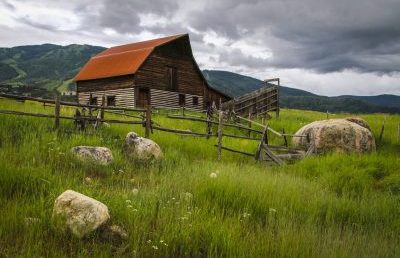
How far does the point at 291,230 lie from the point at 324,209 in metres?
1.75

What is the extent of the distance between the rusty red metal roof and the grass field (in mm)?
20711

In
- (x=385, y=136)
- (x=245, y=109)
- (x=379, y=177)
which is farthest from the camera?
(x=245, y=109)

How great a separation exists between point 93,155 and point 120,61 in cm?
2550

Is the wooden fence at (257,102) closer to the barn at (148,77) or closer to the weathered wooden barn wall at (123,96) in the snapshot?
the barn at (148,77)

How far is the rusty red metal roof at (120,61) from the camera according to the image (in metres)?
30.3

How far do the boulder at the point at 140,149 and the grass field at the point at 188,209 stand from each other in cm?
26

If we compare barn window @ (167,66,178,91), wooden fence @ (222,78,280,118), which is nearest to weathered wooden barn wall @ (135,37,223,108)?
barn window @ (167,66,178,91)

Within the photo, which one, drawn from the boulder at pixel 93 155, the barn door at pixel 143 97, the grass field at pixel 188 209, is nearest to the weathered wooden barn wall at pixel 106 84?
the barn door at pixel 143 97

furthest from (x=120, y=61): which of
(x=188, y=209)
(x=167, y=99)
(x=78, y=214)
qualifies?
(x=78, y=214)

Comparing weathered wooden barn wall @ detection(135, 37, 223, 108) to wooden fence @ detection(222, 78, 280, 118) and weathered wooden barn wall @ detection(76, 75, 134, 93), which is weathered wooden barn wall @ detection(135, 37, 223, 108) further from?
wooden fence @ detection(222, 78, 280, 118)

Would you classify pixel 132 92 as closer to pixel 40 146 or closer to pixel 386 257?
pixel 40 146

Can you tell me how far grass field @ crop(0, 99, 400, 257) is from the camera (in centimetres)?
426

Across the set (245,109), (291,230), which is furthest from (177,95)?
(291,230)

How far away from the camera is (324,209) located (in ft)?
21.5
